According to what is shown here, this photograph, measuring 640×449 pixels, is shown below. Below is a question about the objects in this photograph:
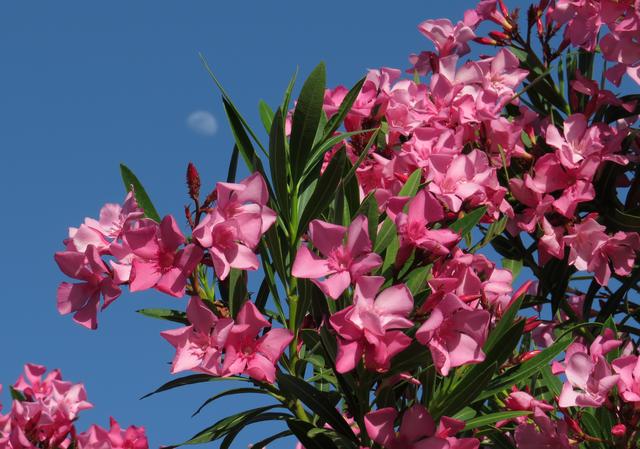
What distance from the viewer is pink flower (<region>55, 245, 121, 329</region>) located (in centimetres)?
167

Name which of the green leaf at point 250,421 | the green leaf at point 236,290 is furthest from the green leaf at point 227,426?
the green leaf at point 236,290

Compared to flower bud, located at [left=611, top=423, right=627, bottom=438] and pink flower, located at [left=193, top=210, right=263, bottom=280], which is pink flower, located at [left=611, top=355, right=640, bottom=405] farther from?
pink flower, located at [left=193, top=210, right=263, bottom=280]

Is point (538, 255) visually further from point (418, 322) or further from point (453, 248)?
point (418, 322)

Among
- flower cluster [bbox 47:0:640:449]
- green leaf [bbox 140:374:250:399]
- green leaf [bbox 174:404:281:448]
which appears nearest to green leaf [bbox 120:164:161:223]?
flower cluster [bbox 47:0:640:449]

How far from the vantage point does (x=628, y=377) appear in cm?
194

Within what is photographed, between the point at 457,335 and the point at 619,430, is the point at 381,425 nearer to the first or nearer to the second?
the point at 457,335

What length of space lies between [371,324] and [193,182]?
1.34ft

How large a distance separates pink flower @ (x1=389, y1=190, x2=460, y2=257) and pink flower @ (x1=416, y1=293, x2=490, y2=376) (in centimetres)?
12

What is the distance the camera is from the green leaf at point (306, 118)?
1879mm

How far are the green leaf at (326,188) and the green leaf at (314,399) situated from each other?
322mm

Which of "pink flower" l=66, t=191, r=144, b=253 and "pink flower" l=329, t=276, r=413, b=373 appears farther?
"pink flower" l=66, t=191, r=144, b=253

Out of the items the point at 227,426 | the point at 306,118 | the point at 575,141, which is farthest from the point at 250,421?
the point at 575,141

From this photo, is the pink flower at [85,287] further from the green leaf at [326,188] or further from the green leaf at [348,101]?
the green leaf at [348,101]

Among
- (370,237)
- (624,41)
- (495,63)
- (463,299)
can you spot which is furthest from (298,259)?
(624,41)
